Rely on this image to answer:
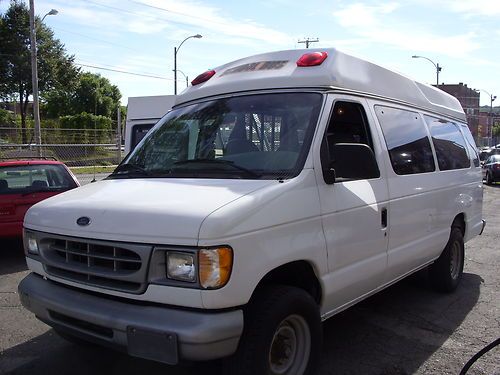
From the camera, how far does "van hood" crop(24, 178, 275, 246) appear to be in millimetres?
2785

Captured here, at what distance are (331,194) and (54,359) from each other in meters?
2.51

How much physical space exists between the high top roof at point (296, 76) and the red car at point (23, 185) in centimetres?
390

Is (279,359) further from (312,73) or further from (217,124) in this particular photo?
(312,73)

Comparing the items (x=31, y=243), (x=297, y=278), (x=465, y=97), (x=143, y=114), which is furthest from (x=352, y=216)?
(x=465, y=97)

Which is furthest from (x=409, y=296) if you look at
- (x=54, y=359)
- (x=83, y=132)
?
(x=83, y=132)

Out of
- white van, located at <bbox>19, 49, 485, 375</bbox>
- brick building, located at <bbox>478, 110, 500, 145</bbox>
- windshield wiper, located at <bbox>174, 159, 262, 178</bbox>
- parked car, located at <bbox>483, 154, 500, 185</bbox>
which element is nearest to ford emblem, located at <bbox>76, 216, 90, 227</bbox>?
white van, located at <bbox>19, 49, 485, 375</bbox>

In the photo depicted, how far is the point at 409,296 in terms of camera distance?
5867 millimetres

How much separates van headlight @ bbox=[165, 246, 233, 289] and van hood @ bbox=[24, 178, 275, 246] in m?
0.08

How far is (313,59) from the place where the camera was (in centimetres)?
391

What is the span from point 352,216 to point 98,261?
181 centimetres

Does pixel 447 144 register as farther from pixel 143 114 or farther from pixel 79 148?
pixel 79 148

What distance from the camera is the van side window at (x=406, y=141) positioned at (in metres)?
4.51

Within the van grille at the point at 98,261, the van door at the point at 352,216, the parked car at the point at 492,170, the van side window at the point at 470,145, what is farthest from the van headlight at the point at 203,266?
the parked car at the point at 492,170

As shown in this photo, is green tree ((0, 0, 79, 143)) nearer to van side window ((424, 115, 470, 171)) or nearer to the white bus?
the white bus
